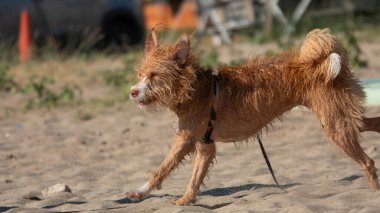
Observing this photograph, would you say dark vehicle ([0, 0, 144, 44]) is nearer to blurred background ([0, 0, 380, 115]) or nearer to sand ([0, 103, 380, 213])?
blurred background ([0, 0, 380, 115])

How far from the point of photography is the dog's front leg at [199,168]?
625 centimetres

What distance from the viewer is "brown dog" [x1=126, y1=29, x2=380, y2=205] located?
6.13 m

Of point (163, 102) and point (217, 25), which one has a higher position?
point (217, 25)

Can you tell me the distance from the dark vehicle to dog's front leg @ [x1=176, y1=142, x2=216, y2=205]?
38.3ft

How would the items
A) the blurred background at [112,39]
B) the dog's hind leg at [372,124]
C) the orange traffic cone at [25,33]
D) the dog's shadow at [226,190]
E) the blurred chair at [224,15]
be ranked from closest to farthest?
the dog's hind leg at [372,124], the dog's shadow at [226,190], the blurred background at [112,39], the orange traffic cone at [25,33], the blurred chair at [224,15]

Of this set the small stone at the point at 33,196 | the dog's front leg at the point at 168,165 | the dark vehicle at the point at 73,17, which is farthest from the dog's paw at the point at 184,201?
the dark vehicle at the point at 73,17

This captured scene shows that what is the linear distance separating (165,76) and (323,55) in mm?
1186

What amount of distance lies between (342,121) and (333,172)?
1157 mm

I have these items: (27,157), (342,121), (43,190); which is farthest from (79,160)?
(342,121)

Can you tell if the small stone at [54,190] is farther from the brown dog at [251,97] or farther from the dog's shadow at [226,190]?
the brown dog at [251,97]

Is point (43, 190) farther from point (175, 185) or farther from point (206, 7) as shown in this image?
point (206, 7)

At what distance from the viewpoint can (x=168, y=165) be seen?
6117 millimetres

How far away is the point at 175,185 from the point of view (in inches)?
289

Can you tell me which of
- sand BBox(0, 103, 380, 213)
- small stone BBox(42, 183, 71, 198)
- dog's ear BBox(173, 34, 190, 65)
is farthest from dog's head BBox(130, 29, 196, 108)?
small stone BBox(42, 183, 71, 198)
